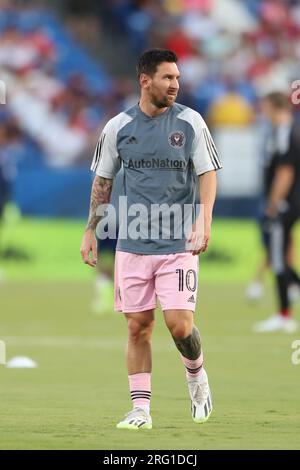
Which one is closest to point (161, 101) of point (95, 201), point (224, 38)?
point (95, 201)

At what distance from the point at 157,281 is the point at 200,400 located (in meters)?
0.85

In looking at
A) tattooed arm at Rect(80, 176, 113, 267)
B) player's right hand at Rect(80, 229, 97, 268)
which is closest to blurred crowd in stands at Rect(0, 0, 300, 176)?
tattooed arm at Rect(80, 176, 113, 267)

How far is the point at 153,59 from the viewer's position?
28.4ft

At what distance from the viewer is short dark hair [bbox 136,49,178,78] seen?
28.4 ft

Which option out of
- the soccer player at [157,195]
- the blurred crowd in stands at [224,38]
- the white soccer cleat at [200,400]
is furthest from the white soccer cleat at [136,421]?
the blurred crowd in stands at [224,38]

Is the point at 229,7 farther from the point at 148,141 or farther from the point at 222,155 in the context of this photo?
Result: the point at 148,141

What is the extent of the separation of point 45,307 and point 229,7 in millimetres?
16391

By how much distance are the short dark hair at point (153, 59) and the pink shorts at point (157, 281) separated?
3.87ft

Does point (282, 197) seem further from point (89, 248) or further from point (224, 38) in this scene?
point (224, 38)

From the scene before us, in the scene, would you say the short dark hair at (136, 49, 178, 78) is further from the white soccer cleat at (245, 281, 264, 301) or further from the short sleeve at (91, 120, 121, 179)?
the white soccer cleat at (245, 281, 264, 301)

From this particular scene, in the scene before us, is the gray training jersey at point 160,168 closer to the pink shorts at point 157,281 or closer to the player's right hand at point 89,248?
the pink shorts at point 157,281

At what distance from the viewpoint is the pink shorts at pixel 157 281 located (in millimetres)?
8680

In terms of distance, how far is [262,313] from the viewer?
703 inches

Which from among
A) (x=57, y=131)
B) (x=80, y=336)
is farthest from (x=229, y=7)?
(x=80, y=336)
